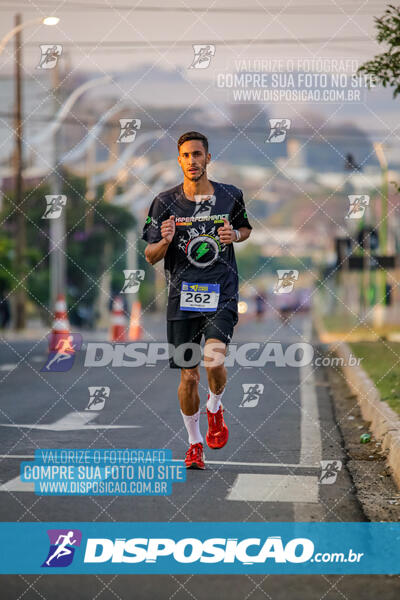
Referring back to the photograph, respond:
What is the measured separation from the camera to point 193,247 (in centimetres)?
711

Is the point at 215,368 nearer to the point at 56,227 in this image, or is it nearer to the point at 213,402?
the point at 213,402

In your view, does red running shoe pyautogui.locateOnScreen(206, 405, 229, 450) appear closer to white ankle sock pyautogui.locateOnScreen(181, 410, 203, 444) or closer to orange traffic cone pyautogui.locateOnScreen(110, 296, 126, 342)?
white ankle sock pyautogui.locateOnScreen(181, 410, 203, 444)

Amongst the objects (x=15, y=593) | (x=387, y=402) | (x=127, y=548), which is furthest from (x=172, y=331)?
(x=387, y=402)

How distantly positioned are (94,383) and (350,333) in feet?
70.7

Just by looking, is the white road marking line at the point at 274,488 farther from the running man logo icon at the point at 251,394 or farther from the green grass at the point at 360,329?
the green grass at the point at 360,329

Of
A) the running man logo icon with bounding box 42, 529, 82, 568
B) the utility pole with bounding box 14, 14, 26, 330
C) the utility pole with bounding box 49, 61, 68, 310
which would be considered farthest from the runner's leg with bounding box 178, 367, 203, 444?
the utility pole with bounding box 14, 14, 26, 330

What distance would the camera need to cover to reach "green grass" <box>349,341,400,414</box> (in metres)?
11.4

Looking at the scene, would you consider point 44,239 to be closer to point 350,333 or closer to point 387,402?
point 350,333

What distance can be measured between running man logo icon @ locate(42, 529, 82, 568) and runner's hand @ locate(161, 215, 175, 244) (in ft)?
7.30

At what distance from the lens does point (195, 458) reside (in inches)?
287

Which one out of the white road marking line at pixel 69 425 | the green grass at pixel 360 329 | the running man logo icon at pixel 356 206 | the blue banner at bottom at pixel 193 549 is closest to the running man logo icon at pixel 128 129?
the running man logo icon at pixel 356 206

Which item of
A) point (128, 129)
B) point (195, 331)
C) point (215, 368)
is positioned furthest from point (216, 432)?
point (128, 129)

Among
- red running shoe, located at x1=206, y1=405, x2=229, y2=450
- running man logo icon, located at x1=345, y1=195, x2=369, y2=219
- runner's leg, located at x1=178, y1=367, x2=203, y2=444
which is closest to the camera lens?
runner's leg, located at x1=178, y1=367, x2=203, y2=444

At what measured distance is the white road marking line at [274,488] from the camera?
6.35 meters
